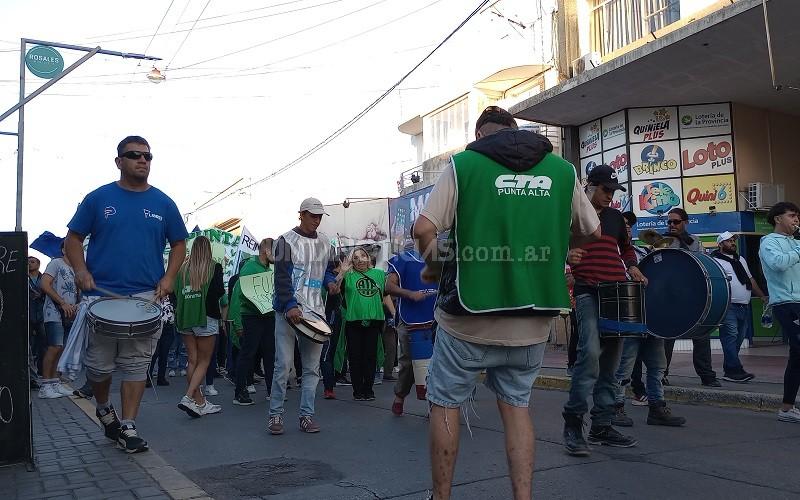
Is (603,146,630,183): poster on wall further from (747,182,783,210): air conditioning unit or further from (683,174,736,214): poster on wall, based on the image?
(747,182,783,210): air conditioning unit

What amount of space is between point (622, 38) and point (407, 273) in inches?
424

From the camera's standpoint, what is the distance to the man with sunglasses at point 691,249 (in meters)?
8.60

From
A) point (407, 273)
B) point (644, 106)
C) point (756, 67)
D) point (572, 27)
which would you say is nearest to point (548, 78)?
point (572, 27)

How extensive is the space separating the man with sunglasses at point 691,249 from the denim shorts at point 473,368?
5.41 m

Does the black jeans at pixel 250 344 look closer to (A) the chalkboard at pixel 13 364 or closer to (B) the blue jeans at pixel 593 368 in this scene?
(A) the chalkboard at pixel 13 364

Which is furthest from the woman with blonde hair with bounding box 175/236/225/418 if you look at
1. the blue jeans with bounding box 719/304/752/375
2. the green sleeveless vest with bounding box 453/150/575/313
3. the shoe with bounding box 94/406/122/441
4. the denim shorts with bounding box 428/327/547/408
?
the blue jeans with bounding box 719/304/752/375

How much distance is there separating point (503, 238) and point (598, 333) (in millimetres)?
2441

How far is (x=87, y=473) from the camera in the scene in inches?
195

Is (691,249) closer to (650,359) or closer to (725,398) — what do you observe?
(725,398)

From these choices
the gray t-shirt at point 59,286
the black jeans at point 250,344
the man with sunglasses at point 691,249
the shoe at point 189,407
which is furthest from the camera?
the gray t-shirt at point 59,286

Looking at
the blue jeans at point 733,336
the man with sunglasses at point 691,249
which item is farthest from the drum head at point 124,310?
the blue jeans at point 733,336

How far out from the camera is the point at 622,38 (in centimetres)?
1639

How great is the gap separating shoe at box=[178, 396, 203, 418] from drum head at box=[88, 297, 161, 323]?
8.21 ft

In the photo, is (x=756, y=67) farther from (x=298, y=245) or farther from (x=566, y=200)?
(x=566, y=200)
